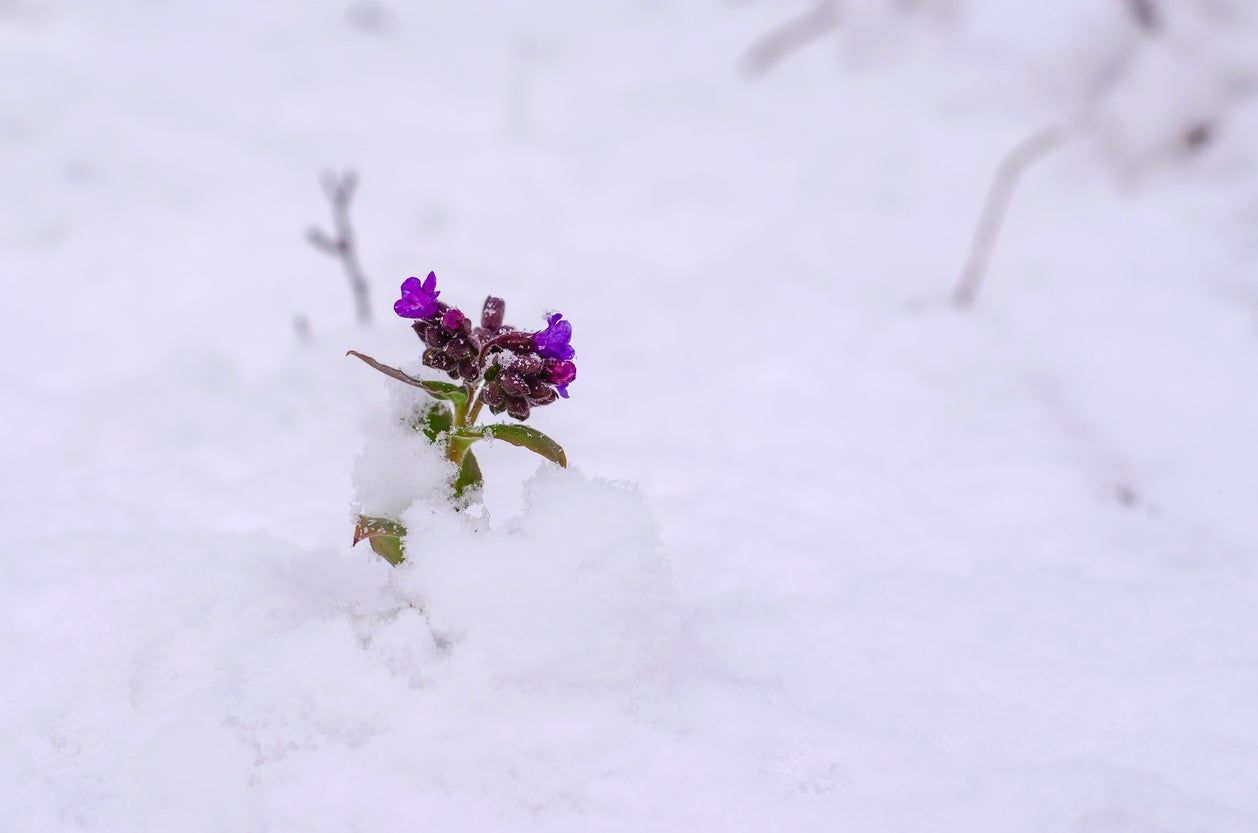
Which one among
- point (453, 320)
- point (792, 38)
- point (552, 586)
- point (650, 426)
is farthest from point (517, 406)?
point (792, 38)

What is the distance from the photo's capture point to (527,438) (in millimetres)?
1377

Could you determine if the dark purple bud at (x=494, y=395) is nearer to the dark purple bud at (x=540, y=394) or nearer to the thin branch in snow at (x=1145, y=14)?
the dark purple bud at (x=540, y=394)

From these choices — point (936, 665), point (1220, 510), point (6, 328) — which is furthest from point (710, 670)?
point (6, 328)

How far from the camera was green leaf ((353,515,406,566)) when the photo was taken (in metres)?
1.37

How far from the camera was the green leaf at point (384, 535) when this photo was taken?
1.37 m

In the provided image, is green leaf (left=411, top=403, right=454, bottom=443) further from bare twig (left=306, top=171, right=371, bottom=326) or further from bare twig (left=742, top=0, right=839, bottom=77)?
bare twig (left=742, top=0, right=839, bottom=77)

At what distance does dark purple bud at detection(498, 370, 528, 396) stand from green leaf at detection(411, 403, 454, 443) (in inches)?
7.0

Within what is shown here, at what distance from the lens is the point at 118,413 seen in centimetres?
200

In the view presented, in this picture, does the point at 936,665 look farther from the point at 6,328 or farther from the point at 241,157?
the point at 241,157

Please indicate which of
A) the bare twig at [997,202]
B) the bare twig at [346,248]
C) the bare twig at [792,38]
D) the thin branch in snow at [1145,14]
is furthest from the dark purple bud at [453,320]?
the thin branch in snow at [1145,14]

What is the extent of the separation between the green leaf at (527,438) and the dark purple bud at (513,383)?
6 centimetres

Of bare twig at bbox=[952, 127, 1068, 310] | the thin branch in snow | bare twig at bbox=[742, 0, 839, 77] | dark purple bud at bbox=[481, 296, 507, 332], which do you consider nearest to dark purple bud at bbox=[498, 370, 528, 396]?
dark purple bud at bbox=[481, 296, 507, 332]

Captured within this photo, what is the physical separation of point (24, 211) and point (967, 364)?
8.42 ft

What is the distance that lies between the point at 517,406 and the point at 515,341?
9 cm
